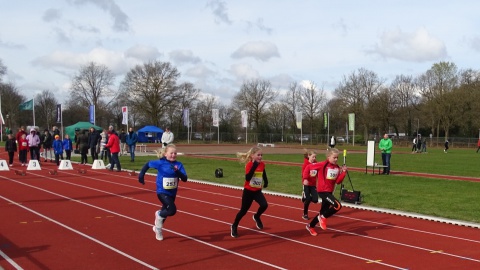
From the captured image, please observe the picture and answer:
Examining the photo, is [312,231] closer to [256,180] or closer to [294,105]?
[256,180]

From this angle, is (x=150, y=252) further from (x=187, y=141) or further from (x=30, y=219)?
(x=187, y=141)

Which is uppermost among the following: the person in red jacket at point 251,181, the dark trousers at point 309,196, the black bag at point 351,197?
the person in red jacket at point 251,181

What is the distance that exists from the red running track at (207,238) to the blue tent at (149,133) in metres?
46.9

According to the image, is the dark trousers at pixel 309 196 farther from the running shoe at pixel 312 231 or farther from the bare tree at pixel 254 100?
A: the bare tree at pixel 254 100

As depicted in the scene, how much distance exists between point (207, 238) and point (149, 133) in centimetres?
5760

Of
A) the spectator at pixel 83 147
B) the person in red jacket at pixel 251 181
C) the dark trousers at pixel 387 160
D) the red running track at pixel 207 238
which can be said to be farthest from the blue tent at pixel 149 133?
the person in red jacket at pixel 251 181

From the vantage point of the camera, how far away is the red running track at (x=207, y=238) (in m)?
6.45

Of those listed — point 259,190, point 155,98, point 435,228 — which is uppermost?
point 155,98

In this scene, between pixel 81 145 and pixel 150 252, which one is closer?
pixel 150 252

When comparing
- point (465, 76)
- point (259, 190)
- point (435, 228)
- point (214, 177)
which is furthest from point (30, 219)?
point (465, 76)

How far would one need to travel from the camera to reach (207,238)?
790 centimetres

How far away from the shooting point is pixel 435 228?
30.1ft

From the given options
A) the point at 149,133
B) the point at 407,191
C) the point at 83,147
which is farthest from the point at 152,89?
the point at 407,191

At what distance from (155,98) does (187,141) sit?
30.0ft
